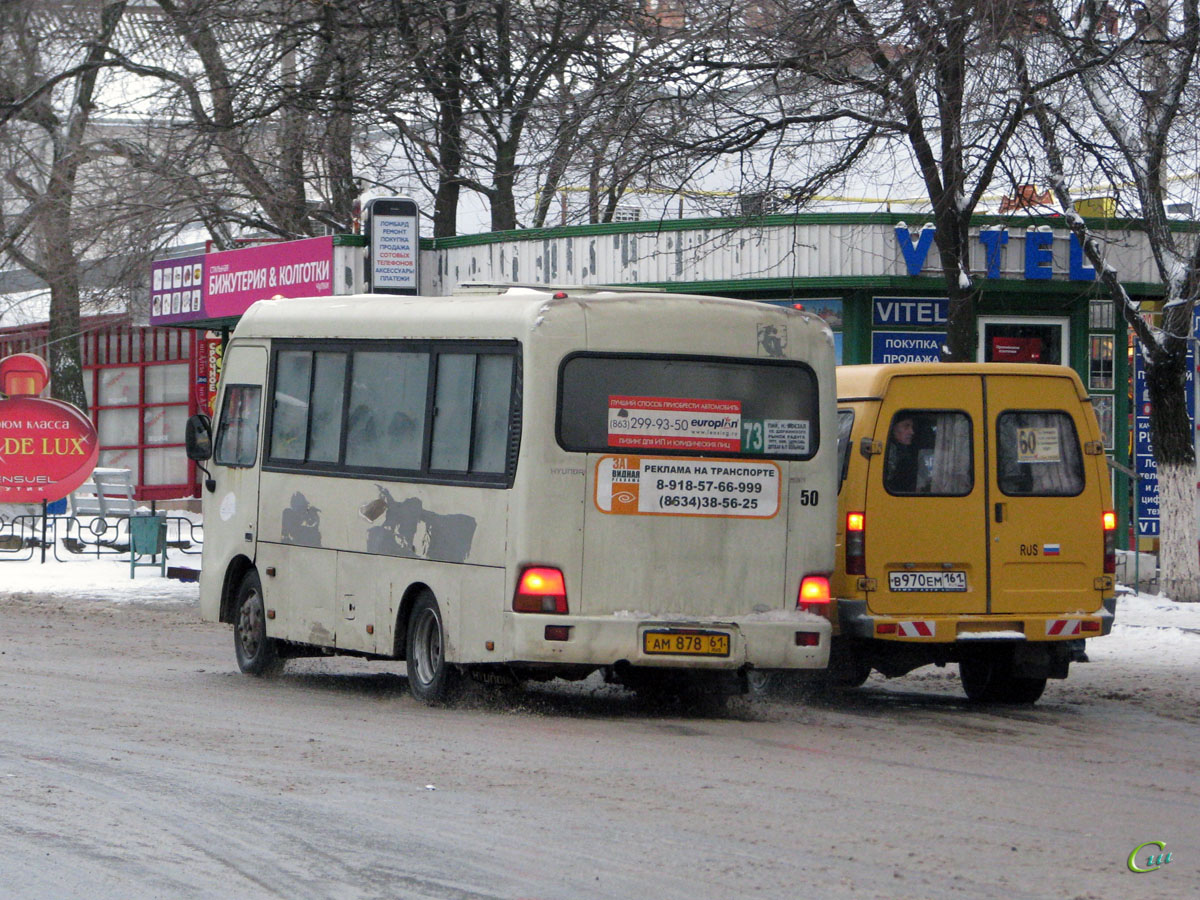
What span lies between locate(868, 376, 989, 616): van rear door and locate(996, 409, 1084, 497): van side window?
16cm

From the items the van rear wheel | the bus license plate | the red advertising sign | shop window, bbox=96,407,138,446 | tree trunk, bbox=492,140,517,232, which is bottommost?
the van rear wheel

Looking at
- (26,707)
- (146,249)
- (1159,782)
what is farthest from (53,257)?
(1159,782)

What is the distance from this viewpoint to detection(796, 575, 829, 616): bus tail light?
1150cm

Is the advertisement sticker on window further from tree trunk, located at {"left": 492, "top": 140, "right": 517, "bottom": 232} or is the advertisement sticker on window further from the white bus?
tree trunk, located at {"left": 492, "top": 140, "right": 517, "bottom": 232}

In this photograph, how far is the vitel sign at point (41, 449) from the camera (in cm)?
2555

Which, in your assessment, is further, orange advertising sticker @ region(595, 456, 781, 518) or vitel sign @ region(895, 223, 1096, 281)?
vitel sign @ region(895, 223, 1096, 281)

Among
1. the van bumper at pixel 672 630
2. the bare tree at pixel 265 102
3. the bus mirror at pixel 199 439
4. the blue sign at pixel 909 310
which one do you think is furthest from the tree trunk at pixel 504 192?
the van bumper at pixel 672 630

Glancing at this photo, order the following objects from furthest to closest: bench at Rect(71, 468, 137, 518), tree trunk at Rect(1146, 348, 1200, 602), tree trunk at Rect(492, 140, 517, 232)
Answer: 1. tree trunk at Rect(492, 140, 517, 232)
2. bench at Rect(71, 468, 137, 518)
3. tree trunk at Rect(1146, 348, 1200, 602)

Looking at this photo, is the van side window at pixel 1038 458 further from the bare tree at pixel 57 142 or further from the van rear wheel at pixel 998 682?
the bare tree at pixel 57 142

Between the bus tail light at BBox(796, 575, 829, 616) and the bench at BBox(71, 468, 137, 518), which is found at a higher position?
the bench at BBox(71, 468, 137, 518)

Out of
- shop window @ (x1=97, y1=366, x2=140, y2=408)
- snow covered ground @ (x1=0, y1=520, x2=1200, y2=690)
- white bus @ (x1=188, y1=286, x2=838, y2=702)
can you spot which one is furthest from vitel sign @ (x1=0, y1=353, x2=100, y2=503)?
shop window @ (x1=97, y1=366, x2=140, y2=408)

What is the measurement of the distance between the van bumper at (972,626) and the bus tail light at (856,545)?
0.21 metres

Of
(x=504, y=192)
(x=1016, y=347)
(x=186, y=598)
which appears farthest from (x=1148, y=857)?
(x=504, y=192)

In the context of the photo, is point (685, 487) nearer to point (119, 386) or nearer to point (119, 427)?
point (119, 427)
